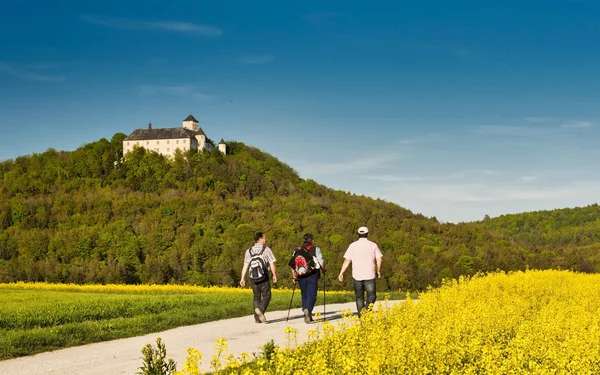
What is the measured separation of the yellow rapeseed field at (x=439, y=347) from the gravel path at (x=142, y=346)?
1579mm

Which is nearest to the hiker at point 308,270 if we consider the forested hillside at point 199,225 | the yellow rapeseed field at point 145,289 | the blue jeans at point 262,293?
the blue jeans at point 262,293

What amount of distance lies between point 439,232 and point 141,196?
54.0 meters

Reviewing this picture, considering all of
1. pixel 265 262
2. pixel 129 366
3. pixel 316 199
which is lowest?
pixel 129 366

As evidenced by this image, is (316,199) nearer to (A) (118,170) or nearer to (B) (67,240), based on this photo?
(A) (118,170)

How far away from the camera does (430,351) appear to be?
340 inches

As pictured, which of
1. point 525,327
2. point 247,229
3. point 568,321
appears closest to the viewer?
point 525,327

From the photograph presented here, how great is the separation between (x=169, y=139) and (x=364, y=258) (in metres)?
128

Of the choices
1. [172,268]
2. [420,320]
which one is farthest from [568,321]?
[172,268]

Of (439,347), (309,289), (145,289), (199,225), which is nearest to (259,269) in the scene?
(309,289)

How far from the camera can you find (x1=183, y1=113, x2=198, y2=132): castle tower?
14500 centimetres

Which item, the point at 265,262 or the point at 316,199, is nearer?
the point at 265,262

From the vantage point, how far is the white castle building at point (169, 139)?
13725 centimetres

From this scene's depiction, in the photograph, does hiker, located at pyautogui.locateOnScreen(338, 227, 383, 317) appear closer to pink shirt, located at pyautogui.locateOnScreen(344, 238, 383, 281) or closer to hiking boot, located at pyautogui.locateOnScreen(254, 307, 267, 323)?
pink shirt, located at pyautogui.locateOnScreen(344, 238, 383, 281)

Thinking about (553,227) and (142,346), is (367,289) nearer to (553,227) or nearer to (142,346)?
(142,346)
